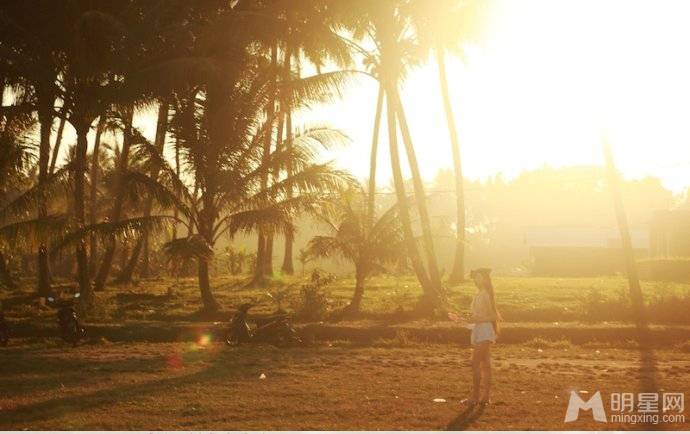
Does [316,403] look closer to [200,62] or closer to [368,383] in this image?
[368,383]

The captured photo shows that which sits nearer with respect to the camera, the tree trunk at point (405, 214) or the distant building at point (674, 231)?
the tree trunk at point (405, 214)

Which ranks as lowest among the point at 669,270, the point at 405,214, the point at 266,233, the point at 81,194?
the point at 669,270

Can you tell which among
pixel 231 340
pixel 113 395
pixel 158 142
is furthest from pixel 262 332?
pixel 158 142

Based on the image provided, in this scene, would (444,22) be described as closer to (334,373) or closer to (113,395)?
(334,373)

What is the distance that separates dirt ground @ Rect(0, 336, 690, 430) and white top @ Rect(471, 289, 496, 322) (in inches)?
39.8

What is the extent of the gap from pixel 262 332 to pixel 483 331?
22.4ft

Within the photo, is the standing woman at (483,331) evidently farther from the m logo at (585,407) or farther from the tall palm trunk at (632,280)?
the tall palm trunk at (632,280)

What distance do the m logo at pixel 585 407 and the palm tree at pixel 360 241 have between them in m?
9.50

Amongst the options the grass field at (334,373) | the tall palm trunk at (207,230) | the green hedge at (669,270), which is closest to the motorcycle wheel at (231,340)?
the grass field at (334,373)

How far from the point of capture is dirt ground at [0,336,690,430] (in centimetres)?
806

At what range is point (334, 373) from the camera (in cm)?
1131

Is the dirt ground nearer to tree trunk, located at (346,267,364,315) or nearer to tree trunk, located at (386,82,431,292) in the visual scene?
tree trunk, located at (346,267,364,315)

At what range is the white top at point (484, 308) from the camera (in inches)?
350

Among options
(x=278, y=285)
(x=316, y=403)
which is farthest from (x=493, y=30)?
(x=316, y=403)
